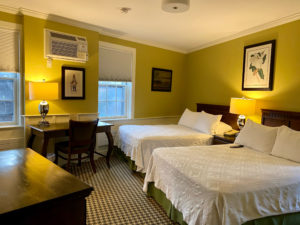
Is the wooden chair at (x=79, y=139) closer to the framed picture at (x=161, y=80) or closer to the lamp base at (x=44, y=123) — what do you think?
the lamp base at (x=44, y=123)

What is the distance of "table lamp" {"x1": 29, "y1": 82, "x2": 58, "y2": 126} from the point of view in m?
2.93

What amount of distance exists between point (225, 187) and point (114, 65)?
3.30 meters

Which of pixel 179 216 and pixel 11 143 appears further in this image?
pixel 11 143

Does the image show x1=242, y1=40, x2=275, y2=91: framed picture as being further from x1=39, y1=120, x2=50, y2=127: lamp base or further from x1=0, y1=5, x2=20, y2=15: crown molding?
x1=0, y1=5, x2=20, y2=15: crown molding

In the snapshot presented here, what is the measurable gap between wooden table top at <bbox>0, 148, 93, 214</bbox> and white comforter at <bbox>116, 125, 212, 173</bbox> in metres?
1.90

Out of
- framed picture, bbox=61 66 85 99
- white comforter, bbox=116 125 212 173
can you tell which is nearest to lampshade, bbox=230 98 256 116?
white comforter, bbox=116 125 212 173

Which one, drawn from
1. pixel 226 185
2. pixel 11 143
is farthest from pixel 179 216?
pixel 11 143

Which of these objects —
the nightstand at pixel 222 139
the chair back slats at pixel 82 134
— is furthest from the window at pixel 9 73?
the nightstand at pixel 222 139

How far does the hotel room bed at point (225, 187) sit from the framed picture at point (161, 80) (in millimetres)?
2578

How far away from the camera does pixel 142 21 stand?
11.0 ft

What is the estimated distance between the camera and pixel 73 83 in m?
3.55

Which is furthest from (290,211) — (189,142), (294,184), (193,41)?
(193,41)

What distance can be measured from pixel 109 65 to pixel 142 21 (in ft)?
3.88

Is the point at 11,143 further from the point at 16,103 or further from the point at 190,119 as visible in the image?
the point at 190,119
